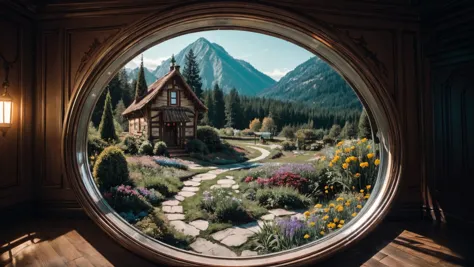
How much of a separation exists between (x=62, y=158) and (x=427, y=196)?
11.1ft

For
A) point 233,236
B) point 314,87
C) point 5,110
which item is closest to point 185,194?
point 233,236

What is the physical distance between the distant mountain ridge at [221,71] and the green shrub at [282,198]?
2002mm

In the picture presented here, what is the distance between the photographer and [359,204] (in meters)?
3.06

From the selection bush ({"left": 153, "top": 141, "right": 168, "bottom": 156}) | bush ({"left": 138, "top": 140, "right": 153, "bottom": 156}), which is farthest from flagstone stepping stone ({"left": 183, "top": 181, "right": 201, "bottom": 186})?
bush ({"left": 138, "top": 140, "right": 153, "bottom": 156})

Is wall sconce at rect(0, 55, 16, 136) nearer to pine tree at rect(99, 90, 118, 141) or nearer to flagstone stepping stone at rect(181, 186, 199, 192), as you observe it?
pine tree at rect(99, 90, 118, 141)

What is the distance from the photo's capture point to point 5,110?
6.03ft

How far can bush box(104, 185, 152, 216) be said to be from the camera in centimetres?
339

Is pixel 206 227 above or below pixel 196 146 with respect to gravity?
below

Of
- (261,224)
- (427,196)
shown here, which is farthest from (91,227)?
(427,196)

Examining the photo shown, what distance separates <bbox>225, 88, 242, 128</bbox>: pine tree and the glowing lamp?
121 inches

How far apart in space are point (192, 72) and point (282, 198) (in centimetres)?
317

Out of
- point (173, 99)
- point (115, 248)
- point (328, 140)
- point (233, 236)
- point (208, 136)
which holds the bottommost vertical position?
point (233, 236)

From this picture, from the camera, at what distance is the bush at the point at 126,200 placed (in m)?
3.39

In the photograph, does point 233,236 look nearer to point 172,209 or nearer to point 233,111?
point 172,209
